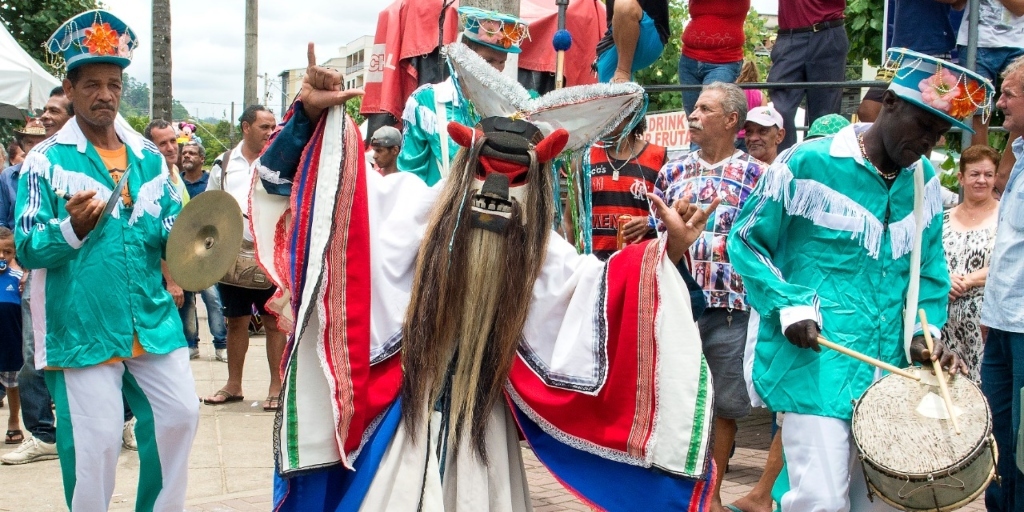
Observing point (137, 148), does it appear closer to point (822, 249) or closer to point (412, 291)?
point (412, 291)

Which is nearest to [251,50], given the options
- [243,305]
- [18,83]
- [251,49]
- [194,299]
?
[251,49]

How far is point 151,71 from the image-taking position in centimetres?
1444

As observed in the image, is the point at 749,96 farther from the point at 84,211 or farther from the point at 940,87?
the point at 84,211

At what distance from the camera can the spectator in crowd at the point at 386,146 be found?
→ 25.3 feet

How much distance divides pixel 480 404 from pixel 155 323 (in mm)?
1775

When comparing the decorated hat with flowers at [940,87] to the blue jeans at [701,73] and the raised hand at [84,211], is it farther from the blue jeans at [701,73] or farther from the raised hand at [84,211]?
the raised hand at [84,211]

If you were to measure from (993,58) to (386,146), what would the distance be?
3.98 meters

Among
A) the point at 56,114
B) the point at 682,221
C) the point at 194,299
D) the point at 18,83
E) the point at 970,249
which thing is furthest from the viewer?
the point at 18,83

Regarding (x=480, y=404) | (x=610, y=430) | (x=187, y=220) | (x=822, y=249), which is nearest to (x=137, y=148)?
(x=187, y=220)

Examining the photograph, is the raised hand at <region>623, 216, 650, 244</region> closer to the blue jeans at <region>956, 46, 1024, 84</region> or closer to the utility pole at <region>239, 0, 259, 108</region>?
the blue jeans at <region>956, 46, 1024, 84</region>

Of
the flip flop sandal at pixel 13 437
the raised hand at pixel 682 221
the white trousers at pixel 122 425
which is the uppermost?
the raised hand at pixel 682 221

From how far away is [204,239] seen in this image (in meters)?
4.55

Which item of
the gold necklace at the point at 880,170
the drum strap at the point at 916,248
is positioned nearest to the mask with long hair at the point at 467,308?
the gold necklace at the point at 880,170

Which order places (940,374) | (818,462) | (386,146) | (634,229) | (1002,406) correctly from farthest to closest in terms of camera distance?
(386,146) < (634,229) < (1002,406) < (818,462) < (940,374)
